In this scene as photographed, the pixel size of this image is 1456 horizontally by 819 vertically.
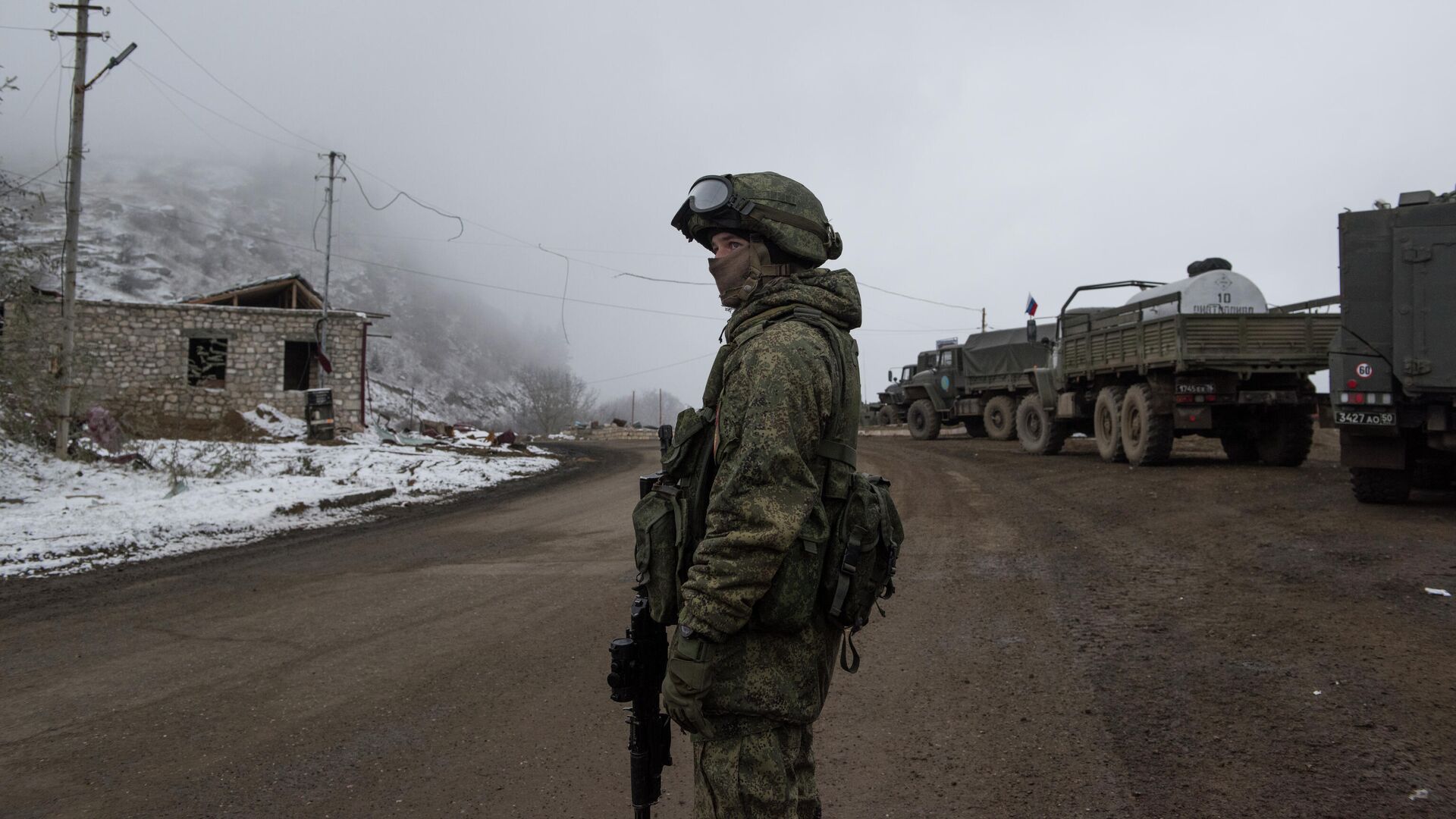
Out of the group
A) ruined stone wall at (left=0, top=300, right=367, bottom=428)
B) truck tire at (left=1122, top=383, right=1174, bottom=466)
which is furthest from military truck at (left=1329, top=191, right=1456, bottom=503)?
ruined stone wall at (left=0, top=300, right=367, bottom=428)

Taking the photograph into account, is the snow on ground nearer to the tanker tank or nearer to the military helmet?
the military helmet

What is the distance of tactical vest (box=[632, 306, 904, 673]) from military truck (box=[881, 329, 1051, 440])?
61.1 feet

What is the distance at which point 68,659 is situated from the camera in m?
4.66

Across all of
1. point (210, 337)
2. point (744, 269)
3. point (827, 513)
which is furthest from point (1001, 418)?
point (210, 337)

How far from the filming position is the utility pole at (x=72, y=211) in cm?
1235

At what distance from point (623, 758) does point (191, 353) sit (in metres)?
26.4

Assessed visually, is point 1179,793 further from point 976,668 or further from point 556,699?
point 556,699

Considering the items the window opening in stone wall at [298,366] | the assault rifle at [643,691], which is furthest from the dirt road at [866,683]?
the window opening in stone wall at [298,366]

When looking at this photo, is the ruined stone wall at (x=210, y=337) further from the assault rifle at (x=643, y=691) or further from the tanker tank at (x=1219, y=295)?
the assault rifle at (x=643, y=691)

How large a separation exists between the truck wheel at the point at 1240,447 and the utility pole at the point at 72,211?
17.0m

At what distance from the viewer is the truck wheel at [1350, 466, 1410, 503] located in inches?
335

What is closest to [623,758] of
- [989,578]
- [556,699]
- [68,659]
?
[556,699]

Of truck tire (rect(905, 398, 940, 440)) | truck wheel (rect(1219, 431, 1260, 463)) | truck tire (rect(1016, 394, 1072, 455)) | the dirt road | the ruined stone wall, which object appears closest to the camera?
the dirt road

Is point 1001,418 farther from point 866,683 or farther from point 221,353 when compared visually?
point 221,353
